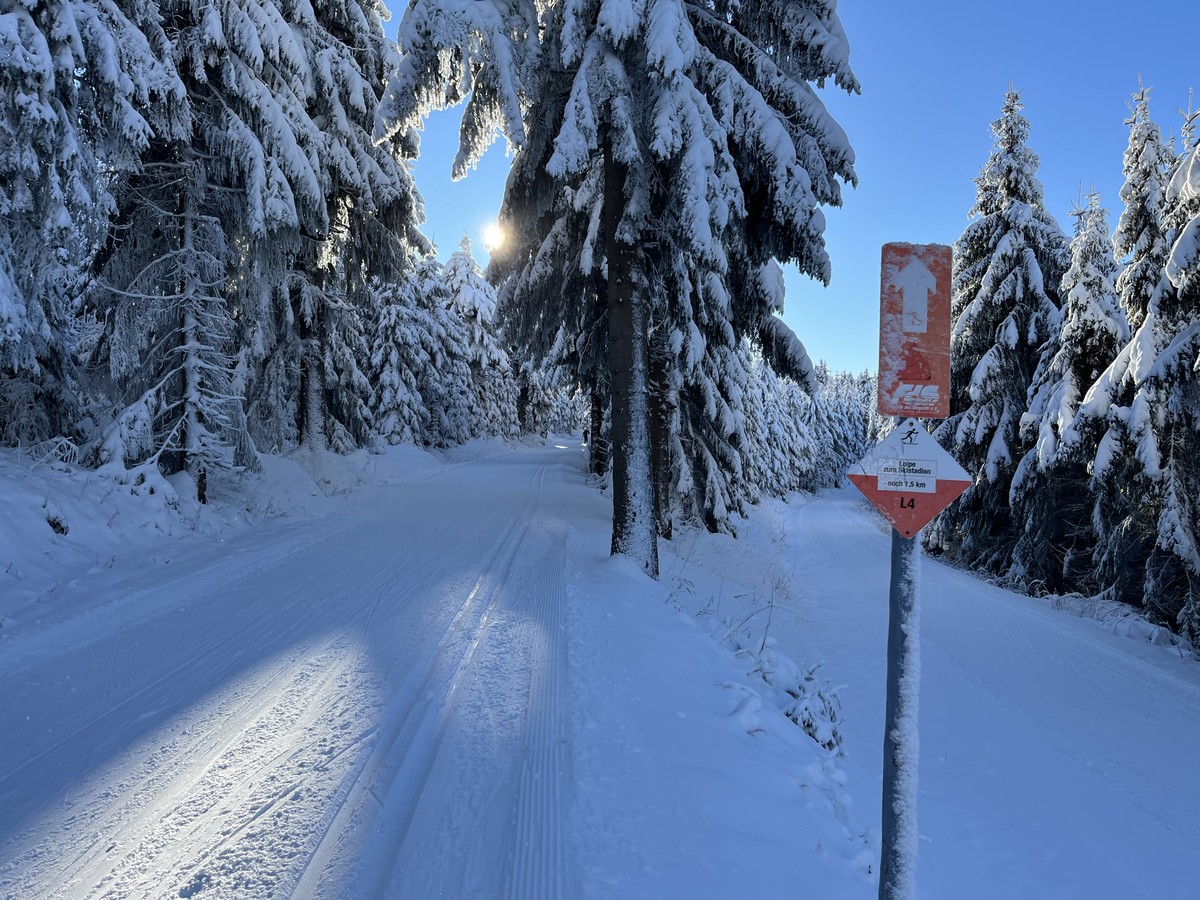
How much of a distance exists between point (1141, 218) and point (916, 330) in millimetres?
14076

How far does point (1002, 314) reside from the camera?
705 inches

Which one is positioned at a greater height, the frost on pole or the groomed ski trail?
the frost on pole

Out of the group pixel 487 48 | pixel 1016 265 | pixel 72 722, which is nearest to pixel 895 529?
pixel 72 722

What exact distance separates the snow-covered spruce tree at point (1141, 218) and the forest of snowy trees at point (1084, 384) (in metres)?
0.03

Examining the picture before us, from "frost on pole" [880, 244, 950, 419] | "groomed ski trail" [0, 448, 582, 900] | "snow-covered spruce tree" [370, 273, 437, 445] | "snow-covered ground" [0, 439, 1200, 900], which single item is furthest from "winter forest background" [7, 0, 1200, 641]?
"snow-covered spruce tree" [370, 273, 437, 445]

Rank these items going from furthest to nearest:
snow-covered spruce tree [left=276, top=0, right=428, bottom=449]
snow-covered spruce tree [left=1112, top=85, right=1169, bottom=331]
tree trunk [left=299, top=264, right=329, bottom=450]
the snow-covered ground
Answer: tree trunk [left=299, top=264, right=329, bottom=450] → snow-covered spruce tree [left=276, top=0, right=428, bottom=449] → snow-covered spruce tree [left=1112, top=85, right=1169, bottom=331] → the snow-covered ground

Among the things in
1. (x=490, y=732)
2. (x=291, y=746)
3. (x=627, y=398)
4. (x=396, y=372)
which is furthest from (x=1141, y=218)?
(x=396, y=372)

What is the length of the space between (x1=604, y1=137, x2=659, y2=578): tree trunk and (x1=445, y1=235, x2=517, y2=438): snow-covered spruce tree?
32.0 m

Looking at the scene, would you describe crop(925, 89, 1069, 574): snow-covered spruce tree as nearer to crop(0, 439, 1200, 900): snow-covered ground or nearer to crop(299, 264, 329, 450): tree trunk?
crop(0, 439, 1200, 900): snow-covered ground

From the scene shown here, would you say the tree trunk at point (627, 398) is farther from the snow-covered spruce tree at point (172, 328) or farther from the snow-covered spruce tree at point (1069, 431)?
the snow-covered spruce tree at point (1069, 431)

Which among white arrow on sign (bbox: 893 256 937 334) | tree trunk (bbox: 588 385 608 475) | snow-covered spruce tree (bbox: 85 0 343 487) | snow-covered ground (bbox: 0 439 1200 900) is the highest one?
snow-covered spruce tree (bbox: 85 0 343 487)

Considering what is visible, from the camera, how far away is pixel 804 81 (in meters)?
9.21

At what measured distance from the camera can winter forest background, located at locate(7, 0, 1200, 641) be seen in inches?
305

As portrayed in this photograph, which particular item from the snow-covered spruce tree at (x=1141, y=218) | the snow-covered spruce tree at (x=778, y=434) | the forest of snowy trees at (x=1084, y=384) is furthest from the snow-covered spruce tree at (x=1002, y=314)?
the snow-covered spruce tree at (x=778, y=434)
